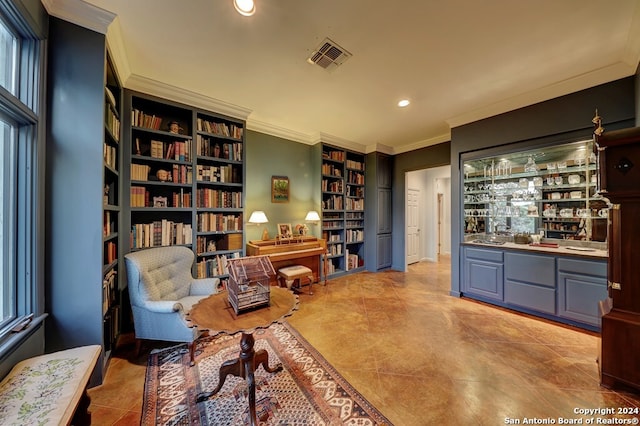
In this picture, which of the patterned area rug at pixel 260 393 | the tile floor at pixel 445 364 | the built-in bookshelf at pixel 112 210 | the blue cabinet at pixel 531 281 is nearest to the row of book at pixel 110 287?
the built-in bookshelf at pixel 112 210

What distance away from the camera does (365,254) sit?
5184mm

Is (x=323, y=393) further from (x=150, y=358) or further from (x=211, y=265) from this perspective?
(x=211, y=265)

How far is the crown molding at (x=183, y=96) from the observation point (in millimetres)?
2555

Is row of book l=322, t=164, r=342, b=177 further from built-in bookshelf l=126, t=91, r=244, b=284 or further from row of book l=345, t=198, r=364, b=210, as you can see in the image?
built-in bookshelf l=126, t=91, r=244, b=284

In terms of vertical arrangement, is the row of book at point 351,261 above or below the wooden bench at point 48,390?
below

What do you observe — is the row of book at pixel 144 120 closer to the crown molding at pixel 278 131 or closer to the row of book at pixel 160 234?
the row of book at pixel 160 234

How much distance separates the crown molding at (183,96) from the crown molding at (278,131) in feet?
1.34

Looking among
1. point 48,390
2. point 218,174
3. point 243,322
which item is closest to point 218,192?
point 218,174

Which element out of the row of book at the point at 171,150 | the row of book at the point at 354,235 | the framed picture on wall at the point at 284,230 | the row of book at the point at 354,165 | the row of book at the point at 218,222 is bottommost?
the row of book at the point at 354,235

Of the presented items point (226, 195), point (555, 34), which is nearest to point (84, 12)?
point (226, 195)

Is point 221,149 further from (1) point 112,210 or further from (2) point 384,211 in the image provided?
(2) point 384,211

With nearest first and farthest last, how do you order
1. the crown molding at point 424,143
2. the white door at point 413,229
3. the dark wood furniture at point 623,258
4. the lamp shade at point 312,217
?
the dark wood furniture at point 623,258, the lamp shade at point 312,217, the crown molding at point 424,143, the white door at point 413,229

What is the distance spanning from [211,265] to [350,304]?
200 cm

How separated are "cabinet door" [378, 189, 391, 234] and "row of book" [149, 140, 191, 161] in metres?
3.70
